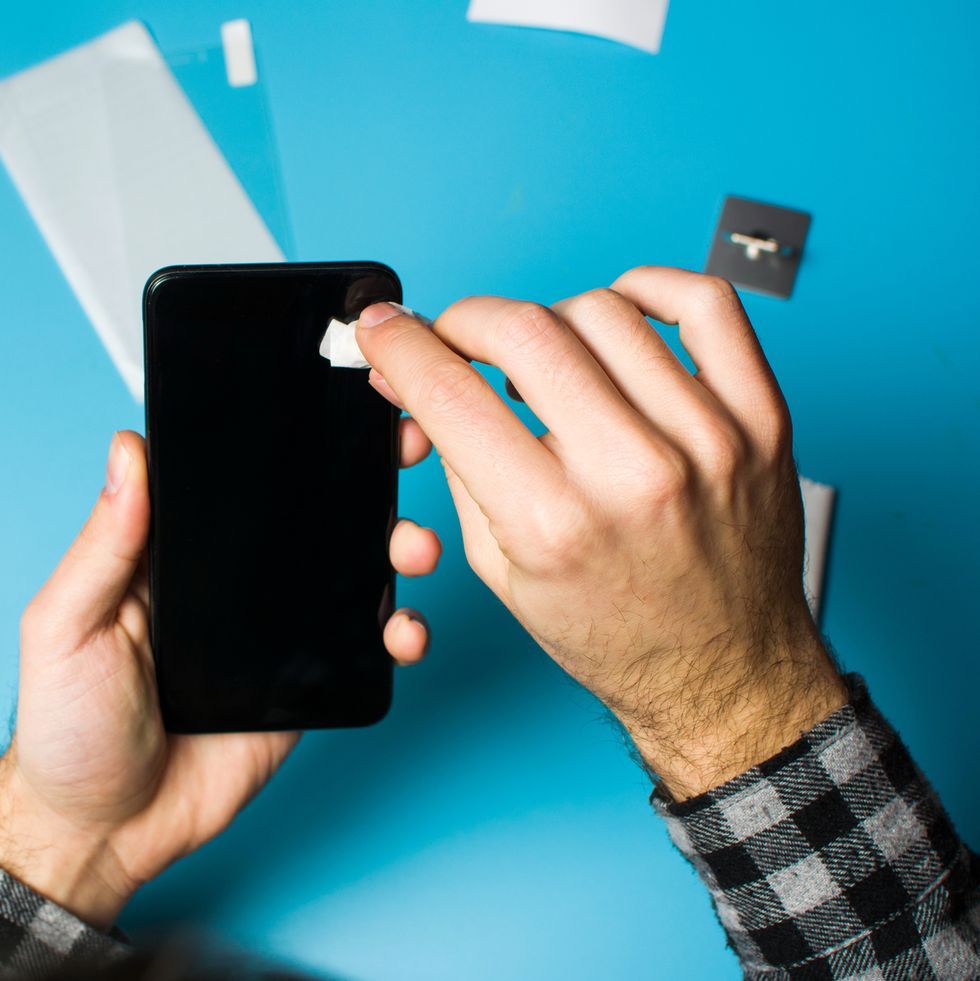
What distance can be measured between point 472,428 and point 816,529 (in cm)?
57

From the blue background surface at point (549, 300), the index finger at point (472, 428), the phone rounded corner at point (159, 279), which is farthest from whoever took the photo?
the blue background surface at point (549, 300)

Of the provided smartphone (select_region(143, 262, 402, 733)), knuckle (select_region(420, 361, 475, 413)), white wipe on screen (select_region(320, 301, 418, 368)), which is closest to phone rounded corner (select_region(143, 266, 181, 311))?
smartphone (select_region(143, 262, 402, 733))

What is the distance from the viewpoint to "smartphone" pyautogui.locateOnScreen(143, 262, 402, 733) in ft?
1.99

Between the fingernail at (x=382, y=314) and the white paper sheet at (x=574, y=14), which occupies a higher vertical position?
the white paper sheet at (x=574, y=14)

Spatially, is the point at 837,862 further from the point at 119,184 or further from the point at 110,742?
the point at 119,184

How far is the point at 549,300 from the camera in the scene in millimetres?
955

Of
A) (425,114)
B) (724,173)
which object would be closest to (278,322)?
(425,114)

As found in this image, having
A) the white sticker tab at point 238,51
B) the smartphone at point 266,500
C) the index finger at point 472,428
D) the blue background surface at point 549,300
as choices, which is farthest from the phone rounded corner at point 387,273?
the white sticker tab at point 238,51

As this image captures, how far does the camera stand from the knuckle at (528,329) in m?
0.48

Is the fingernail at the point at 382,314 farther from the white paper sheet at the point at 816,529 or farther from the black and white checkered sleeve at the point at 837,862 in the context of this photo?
the white paper sheet at the point at 816,529

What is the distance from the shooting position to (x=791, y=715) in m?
0.57

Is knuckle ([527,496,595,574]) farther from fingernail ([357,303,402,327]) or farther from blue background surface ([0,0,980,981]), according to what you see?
blue background surface ([0,0,980,981])

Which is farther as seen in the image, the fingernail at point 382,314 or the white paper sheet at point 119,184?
the white paper sheet at point 119,184

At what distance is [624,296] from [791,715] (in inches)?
10.8
